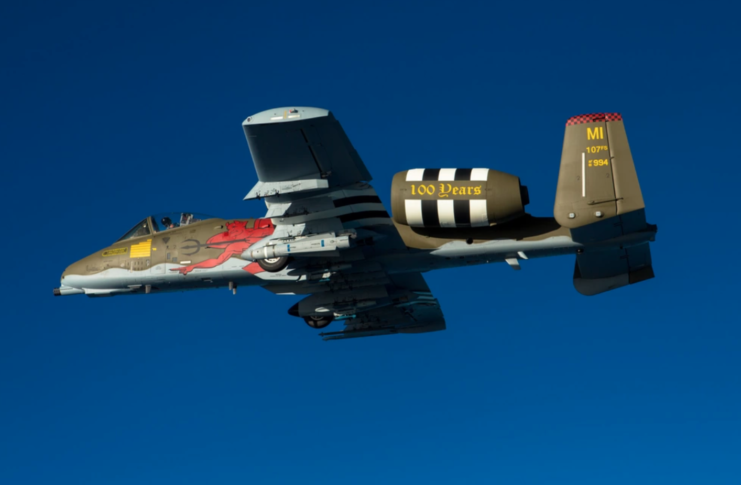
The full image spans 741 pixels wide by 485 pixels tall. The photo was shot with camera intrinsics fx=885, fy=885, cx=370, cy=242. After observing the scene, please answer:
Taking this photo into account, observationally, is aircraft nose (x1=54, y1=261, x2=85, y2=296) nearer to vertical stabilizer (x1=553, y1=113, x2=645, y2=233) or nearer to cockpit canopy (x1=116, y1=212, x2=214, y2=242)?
cockpit canopy (x1=116, y1=212, x2=214, y2=242)

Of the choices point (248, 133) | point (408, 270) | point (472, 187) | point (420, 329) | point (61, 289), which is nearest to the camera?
point (248, 133)

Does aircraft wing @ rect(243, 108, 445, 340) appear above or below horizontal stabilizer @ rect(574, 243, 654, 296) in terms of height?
above

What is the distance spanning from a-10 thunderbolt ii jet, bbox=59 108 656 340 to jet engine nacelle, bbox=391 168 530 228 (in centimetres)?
3

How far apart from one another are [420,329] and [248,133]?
13.1m

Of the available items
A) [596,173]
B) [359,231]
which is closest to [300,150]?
[359,231]

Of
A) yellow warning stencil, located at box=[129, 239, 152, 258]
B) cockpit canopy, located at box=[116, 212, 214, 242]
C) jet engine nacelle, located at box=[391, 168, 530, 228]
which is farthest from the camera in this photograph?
cockpit canopy, located at box=[116, 212, 214, 242]

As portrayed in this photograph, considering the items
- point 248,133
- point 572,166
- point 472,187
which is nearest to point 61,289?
point 248,133

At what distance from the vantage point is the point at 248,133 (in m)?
20.2

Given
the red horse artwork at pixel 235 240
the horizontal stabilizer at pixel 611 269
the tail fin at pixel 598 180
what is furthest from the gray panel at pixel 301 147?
the horizontal stabilizer at pixel 611 269

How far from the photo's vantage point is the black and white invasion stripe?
2217cm

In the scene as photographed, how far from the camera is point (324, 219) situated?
75.5 ft

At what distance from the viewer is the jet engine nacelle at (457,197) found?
2208 centimetres

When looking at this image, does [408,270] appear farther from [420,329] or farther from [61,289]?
[61,289]

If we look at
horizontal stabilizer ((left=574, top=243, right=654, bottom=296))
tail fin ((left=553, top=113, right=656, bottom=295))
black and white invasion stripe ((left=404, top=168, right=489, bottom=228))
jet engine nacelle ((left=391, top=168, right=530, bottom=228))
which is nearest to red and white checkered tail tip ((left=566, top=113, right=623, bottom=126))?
tail fin ((left=553, top=113, right=656, bottom=295))
